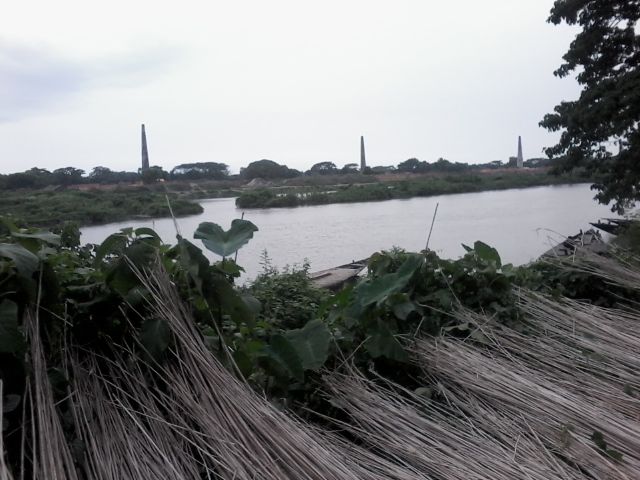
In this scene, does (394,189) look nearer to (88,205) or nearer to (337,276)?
(337,276)

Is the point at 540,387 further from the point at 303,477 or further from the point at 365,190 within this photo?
the point at 365,190

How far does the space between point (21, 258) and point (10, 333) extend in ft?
0.80

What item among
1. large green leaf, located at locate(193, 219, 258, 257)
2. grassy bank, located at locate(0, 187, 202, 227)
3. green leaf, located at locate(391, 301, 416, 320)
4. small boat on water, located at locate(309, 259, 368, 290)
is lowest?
small boat on water, located at locate(309, 259, 368, 290)

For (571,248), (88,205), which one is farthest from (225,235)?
(571,248)

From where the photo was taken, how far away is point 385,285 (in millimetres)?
2572

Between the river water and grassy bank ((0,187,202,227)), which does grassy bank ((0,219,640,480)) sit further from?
grassy bank ((0,187,202,227))

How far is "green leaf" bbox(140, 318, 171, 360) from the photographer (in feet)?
5.89

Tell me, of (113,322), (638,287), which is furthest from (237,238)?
(638,287)

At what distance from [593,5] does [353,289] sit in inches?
433

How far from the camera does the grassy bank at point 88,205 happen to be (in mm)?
3707

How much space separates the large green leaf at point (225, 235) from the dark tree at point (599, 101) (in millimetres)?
9572

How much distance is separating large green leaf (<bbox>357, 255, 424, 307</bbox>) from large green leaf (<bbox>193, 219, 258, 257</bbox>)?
66 centimetres

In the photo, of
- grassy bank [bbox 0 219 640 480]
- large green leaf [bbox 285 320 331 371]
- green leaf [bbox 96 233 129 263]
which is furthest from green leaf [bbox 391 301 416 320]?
green leaf [bbox 96 233 129 263]

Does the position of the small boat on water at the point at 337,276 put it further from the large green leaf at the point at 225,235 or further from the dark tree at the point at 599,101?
the dark tree at the point at 599,101
